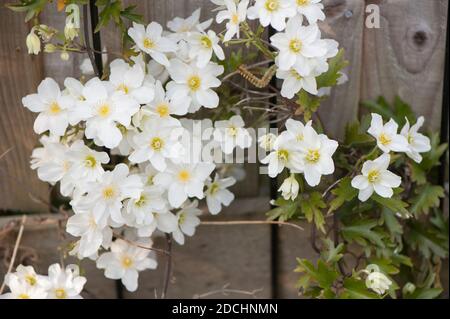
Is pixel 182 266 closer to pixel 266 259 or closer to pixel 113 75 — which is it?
pixel 266 259

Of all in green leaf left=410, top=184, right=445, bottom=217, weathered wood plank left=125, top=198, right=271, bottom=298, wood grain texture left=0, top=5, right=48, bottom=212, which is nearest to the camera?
wood grain texture left=0, top=5, right=48, bottom=212

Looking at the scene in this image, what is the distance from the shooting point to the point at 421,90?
5.78ft

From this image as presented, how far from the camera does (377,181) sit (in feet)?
4.89

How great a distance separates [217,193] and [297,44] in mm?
437

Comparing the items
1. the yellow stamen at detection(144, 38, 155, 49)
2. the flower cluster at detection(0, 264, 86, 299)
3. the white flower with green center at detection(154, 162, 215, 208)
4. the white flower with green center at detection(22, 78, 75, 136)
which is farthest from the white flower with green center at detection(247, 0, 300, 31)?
the flower cluster at detection(0, 264, 86, 299)

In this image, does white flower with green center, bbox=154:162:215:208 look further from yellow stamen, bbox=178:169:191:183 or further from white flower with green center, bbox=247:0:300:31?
white flower with green center, bbox=247:0:300:31

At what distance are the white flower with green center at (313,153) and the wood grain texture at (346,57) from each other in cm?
33

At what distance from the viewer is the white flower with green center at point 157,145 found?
4.81 feet

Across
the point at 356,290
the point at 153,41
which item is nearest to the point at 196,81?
the point at 153,41

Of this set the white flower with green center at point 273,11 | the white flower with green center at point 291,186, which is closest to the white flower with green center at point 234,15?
the white flower with green center at point 273,11

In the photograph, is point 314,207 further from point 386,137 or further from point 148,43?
point 148,43

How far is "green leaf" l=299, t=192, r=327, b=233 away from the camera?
155cm

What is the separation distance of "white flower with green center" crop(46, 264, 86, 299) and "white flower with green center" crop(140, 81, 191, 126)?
1.37 feet

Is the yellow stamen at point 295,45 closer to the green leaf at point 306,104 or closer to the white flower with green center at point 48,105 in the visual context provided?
the green leaf at point 306,104
